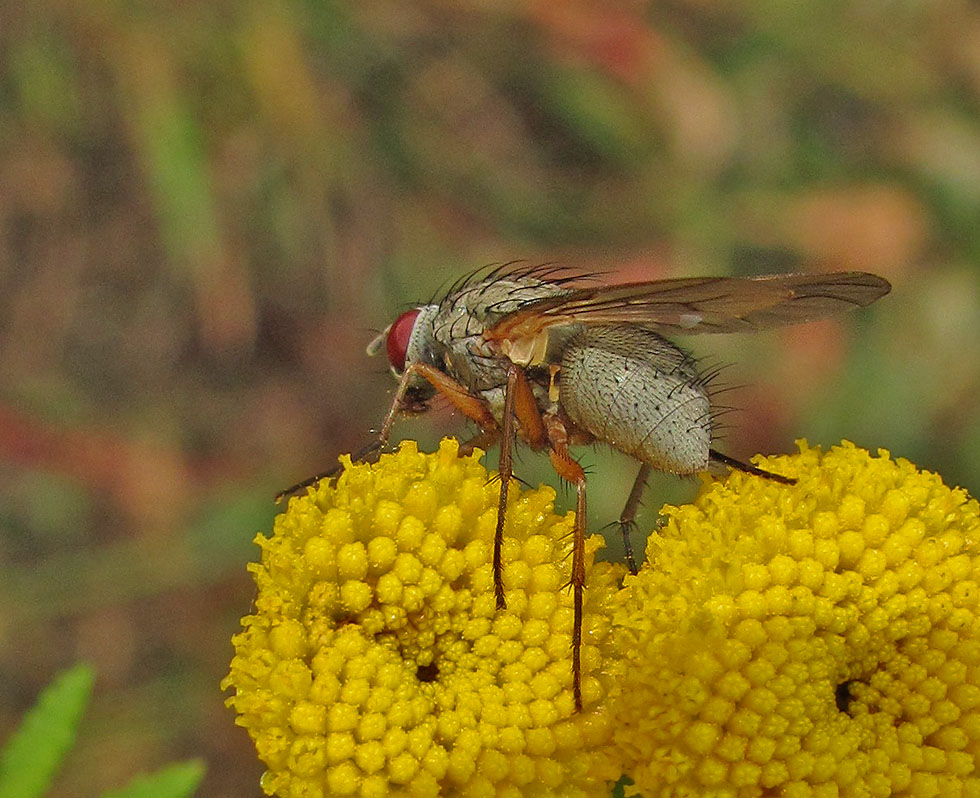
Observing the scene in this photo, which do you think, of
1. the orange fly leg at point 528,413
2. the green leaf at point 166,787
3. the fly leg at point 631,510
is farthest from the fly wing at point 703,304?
the green leaf at point 166,787

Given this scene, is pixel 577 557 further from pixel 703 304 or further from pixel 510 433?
pixel 703 304

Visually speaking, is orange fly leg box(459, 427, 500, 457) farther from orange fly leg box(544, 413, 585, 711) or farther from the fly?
orange fly leg box(544, 413, 585, 711)

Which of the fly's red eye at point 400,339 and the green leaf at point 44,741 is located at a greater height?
the fly's red eye at point 400,339

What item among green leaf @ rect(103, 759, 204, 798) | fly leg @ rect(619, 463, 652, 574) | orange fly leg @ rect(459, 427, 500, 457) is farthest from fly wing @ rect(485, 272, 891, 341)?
green leaf @ rect(103, 759, 204, 798)

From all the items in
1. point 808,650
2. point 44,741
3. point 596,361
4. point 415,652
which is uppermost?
point 596,361

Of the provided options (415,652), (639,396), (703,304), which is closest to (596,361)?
(639,396)

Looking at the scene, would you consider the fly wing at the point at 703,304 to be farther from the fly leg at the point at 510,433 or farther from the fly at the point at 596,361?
the fly leg at the point at 510,433
